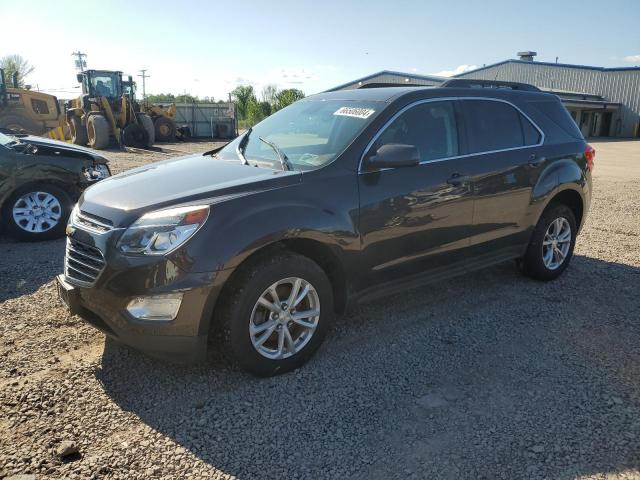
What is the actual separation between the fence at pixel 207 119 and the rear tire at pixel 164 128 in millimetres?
4994

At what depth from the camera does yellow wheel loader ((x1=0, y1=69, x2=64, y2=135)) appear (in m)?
18.5

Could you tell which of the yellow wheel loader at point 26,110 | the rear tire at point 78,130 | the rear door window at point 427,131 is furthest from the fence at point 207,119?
the rear door window at point 427,131

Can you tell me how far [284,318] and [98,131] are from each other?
18722 millimetres

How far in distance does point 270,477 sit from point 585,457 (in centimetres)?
163

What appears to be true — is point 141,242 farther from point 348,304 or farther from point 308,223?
point 348,304

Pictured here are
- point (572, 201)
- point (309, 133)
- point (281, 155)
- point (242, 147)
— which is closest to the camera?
point (281, 155)

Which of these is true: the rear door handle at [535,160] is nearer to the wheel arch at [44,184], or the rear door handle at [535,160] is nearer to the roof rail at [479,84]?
the roof rail at [479,84]

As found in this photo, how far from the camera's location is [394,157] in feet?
11.9

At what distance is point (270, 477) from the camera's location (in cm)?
257

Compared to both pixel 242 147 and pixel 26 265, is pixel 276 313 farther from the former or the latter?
pixel 26 265

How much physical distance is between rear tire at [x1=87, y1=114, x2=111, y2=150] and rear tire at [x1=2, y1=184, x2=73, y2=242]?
14.3 metres

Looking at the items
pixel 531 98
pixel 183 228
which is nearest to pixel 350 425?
pixel 183 228

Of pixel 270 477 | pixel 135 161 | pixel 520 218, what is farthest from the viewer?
pixel 135 161

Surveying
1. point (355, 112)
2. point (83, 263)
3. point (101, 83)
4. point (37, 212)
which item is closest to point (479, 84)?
point (355, 112)
